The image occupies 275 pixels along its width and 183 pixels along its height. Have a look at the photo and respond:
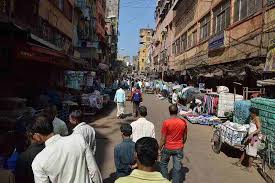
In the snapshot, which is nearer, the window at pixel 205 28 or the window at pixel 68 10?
the window at pixel 68 10

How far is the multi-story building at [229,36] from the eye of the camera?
18.8m

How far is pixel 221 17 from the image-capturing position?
27.5m

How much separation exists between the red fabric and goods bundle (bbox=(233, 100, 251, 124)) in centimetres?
693

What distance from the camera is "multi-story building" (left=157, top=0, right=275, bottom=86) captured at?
61.8 ft

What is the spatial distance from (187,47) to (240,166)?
32.3 m

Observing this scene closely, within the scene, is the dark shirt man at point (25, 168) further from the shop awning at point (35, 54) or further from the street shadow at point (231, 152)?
the street shadow at point (231, 152)

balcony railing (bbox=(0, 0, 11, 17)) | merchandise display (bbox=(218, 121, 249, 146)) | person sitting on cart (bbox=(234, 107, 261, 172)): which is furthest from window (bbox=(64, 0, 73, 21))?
person sitting on cart (bbox=(234, 107, 261, 172))

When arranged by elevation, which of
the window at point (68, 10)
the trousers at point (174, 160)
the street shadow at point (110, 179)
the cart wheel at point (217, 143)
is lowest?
the street shadow at point (110, 179)

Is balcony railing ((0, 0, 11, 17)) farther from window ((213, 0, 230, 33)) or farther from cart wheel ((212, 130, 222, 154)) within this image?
window ((213, 0, 230, 33))

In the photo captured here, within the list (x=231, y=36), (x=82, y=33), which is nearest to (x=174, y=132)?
(x=231, y=36)

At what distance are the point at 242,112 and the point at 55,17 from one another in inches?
602

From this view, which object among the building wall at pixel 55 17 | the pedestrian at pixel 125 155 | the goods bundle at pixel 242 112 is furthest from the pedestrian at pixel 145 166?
the building wall at pixel 55 17

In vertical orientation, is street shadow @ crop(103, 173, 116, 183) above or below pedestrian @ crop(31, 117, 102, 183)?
below

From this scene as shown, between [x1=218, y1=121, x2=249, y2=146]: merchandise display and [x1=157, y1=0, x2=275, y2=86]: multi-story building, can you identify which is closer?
[x1=218, y1=121, x2=249, y2=146]: merchandise display
